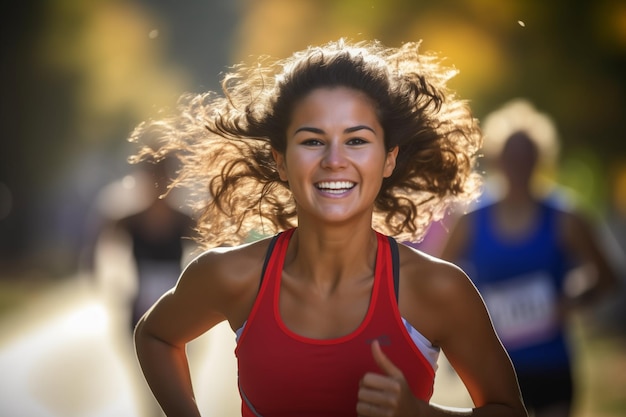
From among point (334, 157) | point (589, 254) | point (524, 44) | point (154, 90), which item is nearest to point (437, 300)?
point (334, 157)

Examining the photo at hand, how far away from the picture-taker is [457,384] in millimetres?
8266

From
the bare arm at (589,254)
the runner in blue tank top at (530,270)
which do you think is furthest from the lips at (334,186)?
the bare arm at (589,254)

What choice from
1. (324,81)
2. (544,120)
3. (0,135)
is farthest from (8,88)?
(324,81)

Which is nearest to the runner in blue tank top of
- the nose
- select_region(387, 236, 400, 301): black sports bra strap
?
select_region(387, 236, 400, 301): black sports bra strap

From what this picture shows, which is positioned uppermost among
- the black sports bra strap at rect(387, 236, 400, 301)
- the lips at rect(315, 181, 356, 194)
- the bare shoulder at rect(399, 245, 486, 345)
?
the lips at rect(315, 181, 356, 194)

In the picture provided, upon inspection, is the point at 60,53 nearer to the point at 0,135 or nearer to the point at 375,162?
the point at 0,135

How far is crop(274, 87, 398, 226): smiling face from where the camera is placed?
2979 mm

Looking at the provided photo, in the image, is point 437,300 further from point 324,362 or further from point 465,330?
point 324,362

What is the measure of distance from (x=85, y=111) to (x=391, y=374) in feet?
76.2

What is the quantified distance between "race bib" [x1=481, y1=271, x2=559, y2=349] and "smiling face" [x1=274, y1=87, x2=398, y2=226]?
207 cm

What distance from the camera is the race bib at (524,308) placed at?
4.93 metres

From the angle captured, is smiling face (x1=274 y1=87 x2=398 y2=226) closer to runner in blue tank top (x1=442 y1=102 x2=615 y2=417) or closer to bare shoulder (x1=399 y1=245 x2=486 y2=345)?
bare shoulder (x1=399 y1=245 x2=486 y2=345)

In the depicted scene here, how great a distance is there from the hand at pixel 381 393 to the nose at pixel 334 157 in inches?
21.9

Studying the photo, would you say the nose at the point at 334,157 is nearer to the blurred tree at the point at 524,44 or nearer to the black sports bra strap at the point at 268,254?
the black sports bra strap at the point at 268,254
